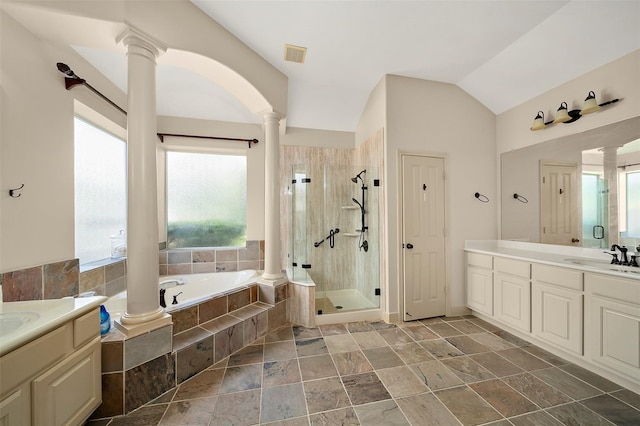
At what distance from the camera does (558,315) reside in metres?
2.10

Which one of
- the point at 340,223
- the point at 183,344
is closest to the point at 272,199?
the point at 340,223

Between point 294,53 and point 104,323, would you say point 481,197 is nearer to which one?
point 294,53

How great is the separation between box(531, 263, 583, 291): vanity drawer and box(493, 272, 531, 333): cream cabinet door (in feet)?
0.42

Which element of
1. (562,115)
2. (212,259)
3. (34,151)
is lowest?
(212,259)

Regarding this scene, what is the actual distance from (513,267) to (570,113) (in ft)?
5.47

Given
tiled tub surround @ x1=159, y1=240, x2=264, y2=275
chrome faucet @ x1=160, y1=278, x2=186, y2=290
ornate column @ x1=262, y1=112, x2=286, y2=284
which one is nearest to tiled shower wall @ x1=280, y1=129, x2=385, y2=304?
ornate column @ x1=262, y1=112, x2=286, y2=284

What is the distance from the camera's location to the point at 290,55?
251 centimetres

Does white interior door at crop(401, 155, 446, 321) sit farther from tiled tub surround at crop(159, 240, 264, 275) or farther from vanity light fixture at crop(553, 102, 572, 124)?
tiled tub surround at crop(159, 240, 264, 275)

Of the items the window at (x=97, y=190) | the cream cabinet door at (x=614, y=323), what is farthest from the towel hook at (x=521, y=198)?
the window at (x=97, y=190)

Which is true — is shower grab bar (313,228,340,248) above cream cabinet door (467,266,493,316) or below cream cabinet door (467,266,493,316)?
above

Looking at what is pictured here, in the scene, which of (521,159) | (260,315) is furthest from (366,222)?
(521,159)

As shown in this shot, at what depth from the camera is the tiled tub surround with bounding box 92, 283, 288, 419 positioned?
4.96 ft

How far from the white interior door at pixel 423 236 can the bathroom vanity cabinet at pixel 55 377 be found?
9.09 ft

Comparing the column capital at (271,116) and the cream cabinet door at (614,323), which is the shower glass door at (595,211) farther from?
the column capital at (271,116)
